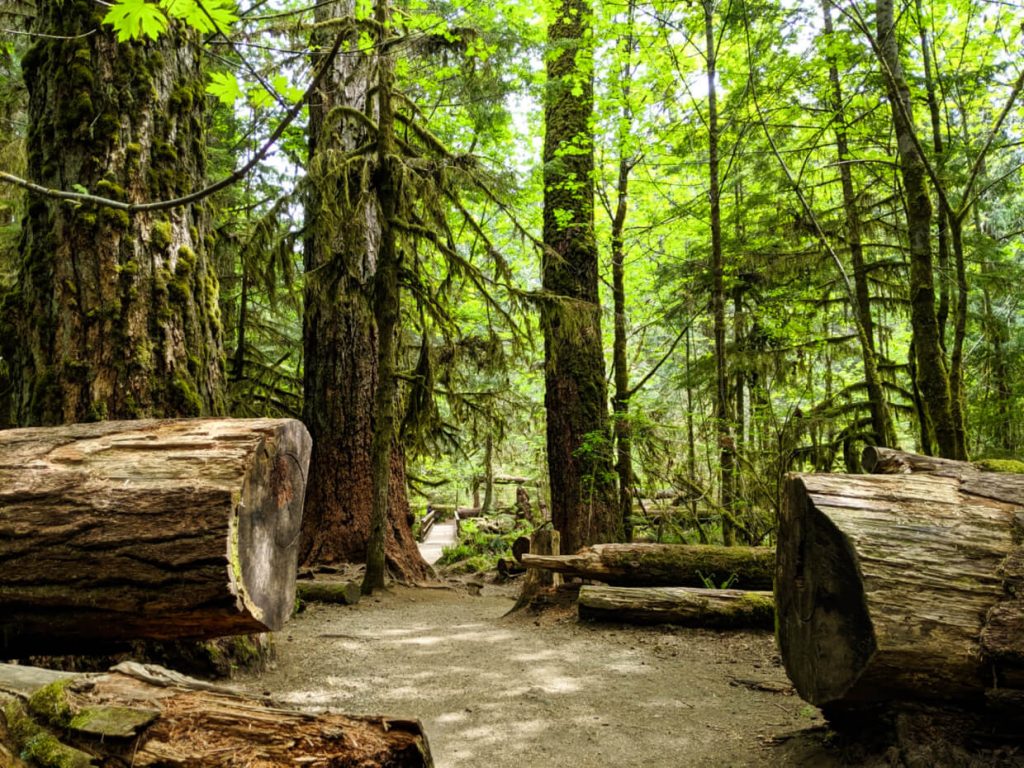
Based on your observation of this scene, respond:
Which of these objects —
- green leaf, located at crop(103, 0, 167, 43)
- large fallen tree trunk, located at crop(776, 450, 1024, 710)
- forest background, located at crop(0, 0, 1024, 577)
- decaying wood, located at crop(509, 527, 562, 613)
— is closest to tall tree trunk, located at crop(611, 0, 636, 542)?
forest background, located at crop(0, 0, 1024, 577)

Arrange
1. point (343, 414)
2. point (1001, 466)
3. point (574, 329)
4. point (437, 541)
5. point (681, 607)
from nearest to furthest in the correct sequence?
point (1001, 466)
point (681, 607)
point (574, 329)
point (343, 414)
point (437, 541)

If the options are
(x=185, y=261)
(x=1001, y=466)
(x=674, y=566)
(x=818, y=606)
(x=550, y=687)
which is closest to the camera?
(x=818, y=606)

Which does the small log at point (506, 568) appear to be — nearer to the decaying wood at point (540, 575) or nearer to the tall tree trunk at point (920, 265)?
the decaying wood at point (540, 575)

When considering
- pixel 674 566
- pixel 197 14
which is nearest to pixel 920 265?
pixel 674 566

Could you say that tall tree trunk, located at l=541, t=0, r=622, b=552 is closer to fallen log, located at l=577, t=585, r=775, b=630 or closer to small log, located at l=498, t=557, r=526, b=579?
fallen log, located at l=577, t=585, r=775, b=630

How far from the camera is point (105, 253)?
430 centimetres

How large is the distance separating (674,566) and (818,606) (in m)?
3.79

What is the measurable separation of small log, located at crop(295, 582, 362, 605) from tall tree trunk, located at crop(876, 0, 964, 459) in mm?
6281

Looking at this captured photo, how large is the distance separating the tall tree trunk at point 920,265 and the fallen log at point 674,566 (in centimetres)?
216

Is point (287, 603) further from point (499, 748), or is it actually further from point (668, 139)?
point (668, 139)

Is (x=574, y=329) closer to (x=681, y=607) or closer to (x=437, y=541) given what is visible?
(x=681, y=607)

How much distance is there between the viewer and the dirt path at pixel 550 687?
3699 millimetres

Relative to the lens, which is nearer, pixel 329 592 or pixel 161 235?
pixel 161 235

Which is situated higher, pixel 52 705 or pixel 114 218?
pixel 114 218
